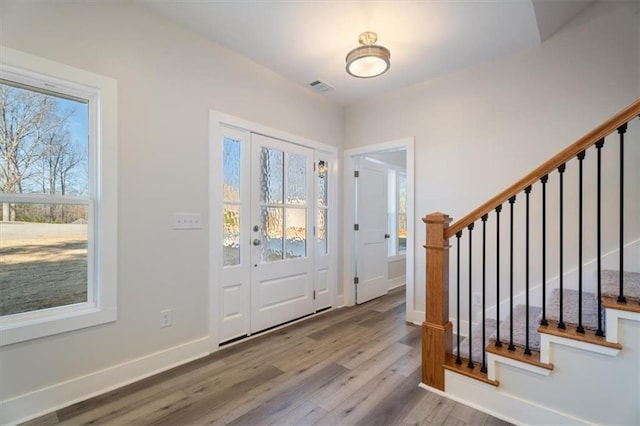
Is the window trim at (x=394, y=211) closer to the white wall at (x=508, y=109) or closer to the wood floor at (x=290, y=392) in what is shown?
the white wall at (x=508, y=109)

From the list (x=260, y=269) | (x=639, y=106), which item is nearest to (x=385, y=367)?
(x=260, y=269)

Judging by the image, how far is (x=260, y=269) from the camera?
296 centimetres

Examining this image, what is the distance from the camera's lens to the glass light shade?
7.41ft

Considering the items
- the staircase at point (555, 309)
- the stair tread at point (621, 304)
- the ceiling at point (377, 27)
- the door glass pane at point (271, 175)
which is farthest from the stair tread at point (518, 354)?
the ceiling at point (377, 27)

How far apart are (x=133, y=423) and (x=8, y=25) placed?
7.71ft

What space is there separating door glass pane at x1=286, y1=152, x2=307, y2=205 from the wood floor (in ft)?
4.76

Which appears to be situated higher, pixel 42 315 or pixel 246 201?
pixel 246 201

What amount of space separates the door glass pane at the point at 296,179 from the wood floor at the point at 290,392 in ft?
4.76

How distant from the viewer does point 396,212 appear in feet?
16.8

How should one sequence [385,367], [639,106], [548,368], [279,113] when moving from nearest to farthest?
[639,106]
[548,368]
[385,367]
[279,113]

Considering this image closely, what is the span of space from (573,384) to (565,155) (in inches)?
48.1

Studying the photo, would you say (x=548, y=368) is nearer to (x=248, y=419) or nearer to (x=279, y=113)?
(x=248, y=419)

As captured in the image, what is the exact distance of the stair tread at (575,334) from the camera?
4.91ft

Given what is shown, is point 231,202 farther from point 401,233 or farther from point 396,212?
point 401,233
